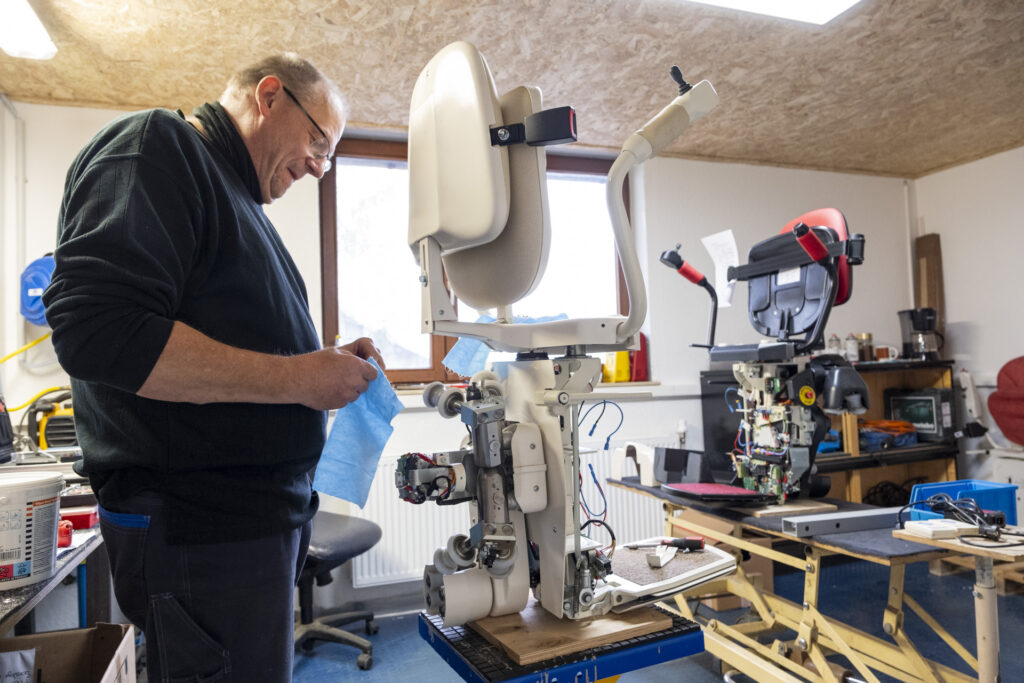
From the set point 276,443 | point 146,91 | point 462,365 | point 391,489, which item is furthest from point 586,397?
point 146,91

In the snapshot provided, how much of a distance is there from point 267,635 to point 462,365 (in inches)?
27.1

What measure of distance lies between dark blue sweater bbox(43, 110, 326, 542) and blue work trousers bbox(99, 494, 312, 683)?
0.03 metres

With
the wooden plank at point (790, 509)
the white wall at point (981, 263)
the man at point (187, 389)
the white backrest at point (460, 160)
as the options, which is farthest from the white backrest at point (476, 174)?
the white wall at point (981, 263)

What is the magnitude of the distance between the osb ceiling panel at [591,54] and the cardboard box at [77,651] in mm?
1965

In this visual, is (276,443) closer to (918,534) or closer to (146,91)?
(918,534)

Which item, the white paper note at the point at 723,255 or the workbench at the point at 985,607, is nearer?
the workbench at the point at 985,607

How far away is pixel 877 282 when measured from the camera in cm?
444

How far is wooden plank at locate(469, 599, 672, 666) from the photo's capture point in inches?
43.6

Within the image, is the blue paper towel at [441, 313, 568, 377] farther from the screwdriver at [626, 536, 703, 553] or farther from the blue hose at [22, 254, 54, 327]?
the blue hose at [22, 254, 54, 327]

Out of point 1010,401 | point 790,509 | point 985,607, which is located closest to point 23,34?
point 790,509

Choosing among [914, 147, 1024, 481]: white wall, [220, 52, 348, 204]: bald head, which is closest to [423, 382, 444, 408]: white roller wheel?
[220, 52, 348, 204]: bald head

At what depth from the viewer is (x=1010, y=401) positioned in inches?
144

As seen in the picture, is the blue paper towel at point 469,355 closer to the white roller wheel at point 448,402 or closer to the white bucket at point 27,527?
A: the white roller wheel at point 448,402

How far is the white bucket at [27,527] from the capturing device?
119 centimetres
